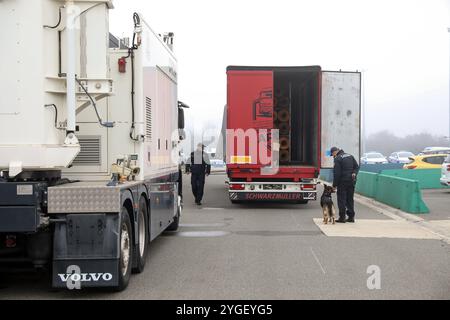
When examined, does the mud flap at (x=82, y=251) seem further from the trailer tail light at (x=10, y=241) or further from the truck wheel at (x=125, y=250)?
the trailer tail light at (x=10, y=241)

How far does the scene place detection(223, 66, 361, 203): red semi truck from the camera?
17.0m

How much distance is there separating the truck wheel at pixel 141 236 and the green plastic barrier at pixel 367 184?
13.2 metres

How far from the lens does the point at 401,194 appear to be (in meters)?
17.3

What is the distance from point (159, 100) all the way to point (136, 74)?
1.73 m

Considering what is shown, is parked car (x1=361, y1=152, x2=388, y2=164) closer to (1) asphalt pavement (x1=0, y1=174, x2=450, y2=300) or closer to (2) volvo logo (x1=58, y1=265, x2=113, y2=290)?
(1) asphalt pavement (x1=0, y1=174, x2=450, y2=300)

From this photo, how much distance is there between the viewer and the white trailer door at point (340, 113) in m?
17.2

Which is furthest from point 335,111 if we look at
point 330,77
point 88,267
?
point 88,267

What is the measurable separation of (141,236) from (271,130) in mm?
8757

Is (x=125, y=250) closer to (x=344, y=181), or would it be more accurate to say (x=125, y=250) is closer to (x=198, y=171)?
(x=344, y=181)

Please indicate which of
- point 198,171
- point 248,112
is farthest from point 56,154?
point 198,171

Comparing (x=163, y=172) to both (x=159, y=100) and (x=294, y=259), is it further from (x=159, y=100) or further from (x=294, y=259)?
(x=294, y=259)

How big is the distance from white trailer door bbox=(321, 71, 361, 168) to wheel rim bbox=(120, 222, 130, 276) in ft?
33.8

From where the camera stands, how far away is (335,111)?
1750cm

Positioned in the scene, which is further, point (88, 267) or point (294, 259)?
point (294, 259)
